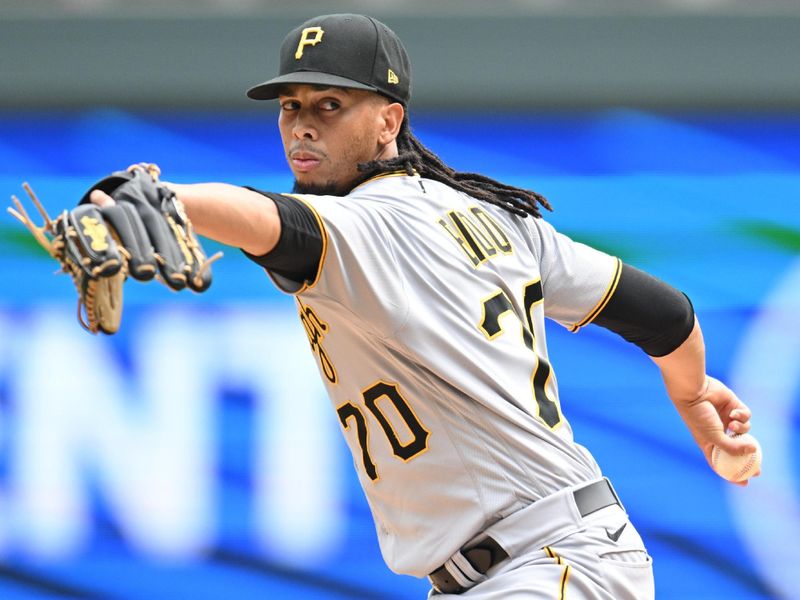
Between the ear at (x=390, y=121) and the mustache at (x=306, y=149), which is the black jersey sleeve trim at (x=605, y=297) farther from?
the mustache at (x=306, y=149)

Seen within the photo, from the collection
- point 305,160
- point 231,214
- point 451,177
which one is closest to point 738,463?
point 451,177

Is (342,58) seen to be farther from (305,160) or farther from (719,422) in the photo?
(719,422)

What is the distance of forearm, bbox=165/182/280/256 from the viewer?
264cm

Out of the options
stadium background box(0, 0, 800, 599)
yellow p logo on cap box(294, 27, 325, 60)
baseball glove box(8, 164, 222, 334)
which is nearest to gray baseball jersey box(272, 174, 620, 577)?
yellow p logo on cap box(294, 27, 325, 60)

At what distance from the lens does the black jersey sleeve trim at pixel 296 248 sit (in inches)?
111

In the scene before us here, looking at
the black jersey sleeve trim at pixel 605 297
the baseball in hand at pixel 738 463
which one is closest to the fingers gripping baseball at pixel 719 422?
the baseball in hand at pixel 738 463

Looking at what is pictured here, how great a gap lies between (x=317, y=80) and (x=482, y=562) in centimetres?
125

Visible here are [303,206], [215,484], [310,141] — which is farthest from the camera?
[215,484]

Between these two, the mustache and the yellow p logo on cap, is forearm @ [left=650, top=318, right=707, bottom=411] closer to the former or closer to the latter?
the mustache

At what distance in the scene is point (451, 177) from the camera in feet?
11.9

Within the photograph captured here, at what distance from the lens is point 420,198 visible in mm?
3287

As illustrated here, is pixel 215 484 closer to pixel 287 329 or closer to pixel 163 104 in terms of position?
pixel 287 329

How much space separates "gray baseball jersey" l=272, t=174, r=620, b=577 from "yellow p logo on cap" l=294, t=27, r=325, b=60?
38 cm

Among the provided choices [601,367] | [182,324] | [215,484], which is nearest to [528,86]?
[601,367]
